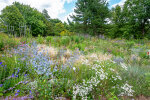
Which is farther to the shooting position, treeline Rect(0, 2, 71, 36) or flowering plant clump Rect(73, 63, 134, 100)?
treeline Rect(0, 2, 71, 36)

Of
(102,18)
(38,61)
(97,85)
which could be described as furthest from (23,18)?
(97,85)

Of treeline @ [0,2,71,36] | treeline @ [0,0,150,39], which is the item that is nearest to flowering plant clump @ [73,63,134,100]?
treeline @ [0,2,71,36]

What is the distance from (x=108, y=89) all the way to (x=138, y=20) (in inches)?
783

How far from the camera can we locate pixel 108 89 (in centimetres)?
198

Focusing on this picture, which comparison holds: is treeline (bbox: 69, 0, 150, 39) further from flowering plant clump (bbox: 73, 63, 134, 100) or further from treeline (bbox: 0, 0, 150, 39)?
flowering plant clump (bbox: 73, 63, 134, 100)

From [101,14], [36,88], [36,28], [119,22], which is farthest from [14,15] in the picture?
[119,22]

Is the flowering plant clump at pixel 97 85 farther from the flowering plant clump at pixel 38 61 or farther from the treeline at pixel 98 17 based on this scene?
the treeline at pixel 98 17

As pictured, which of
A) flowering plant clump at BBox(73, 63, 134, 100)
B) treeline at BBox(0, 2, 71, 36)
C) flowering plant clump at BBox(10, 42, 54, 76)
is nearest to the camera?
flowering plant clump at BBox(73, 63, 134, 100)

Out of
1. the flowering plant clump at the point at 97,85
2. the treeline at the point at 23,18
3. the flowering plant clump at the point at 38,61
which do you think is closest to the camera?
the flowering plant clump at the point at 97,85

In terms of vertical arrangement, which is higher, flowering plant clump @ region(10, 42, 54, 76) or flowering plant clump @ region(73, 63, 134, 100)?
flowering plant clump @ region(10, 42, 54, 76)

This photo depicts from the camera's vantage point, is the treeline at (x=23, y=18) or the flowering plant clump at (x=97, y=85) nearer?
the flowering plant clump at (x=97, y=85)

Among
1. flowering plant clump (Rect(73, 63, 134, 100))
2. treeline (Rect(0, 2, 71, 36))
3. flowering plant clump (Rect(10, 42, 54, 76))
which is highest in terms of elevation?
treeline (Rect(0, 2, 71, 36))

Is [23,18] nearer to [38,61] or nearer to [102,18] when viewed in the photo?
[102,18]

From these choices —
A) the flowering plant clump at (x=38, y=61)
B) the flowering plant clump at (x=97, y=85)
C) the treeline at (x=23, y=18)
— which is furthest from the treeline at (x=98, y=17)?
the flowering plant clump at (x=97, y=85)
